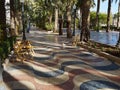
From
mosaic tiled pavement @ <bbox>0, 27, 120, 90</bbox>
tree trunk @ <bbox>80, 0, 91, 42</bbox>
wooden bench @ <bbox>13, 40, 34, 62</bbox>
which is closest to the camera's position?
mosaic tiled pavement @ <bbox>0, 27, 120, 90</bbox>

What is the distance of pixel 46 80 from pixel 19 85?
1149mm

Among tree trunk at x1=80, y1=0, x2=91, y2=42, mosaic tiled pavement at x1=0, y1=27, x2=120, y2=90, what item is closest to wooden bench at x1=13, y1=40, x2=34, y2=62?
mosaic tiled pavement at x1=0, y1=27, x2=120, y2=90

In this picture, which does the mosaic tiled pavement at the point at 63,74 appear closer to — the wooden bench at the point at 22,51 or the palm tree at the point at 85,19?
the wooden bench at the point at 22,51

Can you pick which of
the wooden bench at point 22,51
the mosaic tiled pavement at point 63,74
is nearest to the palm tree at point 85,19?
the mosaic tiled pavement at point 63,74

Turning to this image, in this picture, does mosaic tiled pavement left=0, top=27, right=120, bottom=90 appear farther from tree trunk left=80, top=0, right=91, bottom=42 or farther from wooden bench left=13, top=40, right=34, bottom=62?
tree trunk left=80, top=0, right=91, bottom=42

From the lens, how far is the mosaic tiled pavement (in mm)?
9188

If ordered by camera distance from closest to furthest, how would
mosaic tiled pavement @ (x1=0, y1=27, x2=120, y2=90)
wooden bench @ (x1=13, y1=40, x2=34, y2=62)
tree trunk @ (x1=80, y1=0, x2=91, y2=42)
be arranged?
mosaic tiled pavement @ (x1=0, y1=27, x2=120, y2=90) < wooden bench @ (x1=13, y1=40, x2=34, y2=62) < tree trunk @ (x1=80, y1=0, x2=91, y2=42)

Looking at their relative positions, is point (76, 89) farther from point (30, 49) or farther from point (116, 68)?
point (30, 49)

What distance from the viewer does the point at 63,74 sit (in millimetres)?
10891

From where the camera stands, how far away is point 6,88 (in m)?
8.73

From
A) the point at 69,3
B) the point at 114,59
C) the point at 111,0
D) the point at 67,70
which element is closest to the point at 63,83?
the point at 67,70

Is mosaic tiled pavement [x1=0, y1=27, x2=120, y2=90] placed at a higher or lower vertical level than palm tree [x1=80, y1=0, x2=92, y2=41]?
lower

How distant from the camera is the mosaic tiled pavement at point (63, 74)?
9188 millimetres

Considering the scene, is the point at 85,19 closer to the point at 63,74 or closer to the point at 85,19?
the point at 85,19
